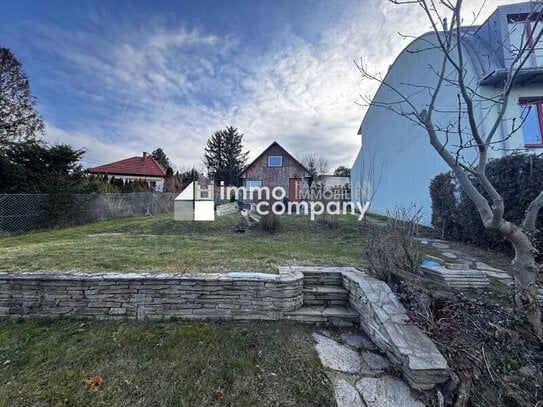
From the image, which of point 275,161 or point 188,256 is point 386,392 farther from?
point 275,161

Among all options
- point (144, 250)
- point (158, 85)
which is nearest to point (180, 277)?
point (144, 250)

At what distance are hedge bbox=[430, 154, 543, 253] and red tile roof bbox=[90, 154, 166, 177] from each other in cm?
2443

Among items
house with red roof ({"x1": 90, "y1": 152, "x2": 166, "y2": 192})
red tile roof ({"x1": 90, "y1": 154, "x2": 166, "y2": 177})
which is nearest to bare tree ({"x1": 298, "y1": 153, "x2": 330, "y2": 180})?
house with red roof ({"x1": 90, "y1": 152, "x2": 166, "y2": 192})

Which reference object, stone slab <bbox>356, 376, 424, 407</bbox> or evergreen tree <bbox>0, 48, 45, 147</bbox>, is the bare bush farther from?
evergreen tree <bbox>0, 48, 45, 147</bbox>

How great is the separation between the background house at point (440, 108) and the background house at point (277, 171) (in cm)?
580

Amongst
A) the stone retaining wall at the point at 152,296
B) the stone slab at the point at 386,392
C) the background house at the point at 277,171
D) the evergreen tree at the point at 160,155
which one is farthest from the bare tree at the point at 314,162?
the stone slab at the point at 386,392

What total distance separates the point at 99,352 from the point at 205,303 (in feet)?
3.42

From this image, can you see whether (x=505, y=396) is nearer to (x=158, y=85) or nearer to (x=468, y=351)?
(x=468, y=351)

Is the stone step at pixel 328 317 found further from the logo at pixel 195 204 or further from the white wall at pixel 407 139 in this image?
the logo at pixel 195 204

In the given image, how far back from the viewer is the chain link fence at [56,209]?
24.8 ft

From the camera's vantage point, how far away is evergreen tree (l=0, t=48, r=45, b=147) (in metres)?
10.8

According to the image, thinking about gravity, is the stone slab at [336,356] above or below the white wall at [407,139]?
below

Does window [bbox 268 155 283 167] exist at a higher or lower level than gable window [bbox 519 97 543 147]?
higher

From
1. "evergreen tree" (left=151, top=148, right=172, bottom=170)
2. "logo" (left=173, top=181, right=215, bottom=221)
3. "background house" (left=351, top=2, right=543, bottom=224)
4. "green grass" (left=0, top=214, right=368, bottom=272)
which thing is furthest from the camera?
"evergreen tree" (left=151, top=148, right=172, bottom=170)
